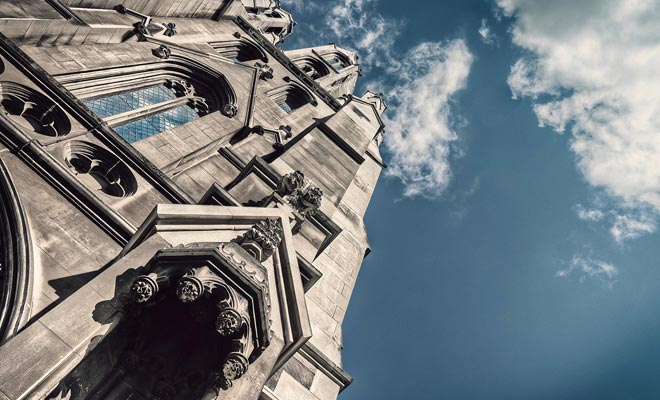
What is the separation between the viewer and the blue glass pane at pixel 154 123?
496 inches

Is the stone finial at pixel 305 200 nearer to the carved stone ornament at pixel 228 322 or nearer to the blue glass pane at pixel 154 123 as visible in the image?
the carved stone ornament at pixel 228 322

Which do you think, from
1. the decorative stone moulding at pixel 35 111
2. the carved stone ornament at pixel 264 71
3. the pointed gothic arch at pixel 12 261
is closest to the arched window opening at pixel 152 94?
the decorative stone moulding at pixel 35 111

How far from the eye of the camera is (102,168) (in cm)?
998

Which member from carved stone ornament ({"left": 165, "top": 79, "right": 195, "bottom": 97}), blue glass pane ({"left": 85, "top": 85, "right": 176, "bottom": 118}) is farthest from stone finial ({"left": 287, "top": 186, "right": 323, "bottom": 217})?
carved stone ornament ({"left": 165, "top": 79, "right": 195, "bottom": 97})

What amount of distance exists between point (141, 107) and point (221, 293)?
9562 millimetres

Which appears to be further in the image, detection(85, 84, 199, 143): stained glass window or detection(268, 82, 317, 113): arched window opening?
detection(268, 82, 317, 113): arched window opening

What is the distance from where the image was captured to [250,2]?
34.8 metres

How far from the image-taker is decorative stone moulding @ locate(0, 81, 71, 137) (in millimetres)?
9406

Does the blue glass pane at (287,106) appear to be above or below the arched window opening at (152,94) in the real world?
above

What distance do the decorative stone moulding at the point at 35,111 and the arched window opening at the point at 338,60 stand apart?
29.5m

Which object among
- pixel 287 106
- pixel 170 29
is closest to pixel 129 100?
pixel 170 29

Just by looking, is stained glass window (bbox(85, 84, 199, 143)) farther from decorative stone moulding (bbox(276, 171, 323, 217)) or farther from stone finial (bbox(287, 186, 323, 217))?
stone finial (bbox(287, 186, 323, 217))

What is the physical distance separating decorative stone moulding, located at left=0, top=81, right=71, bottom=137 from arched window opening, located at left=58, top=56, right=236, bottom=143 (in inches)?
56.8

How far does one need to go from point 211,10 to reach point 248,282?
19.1 m
